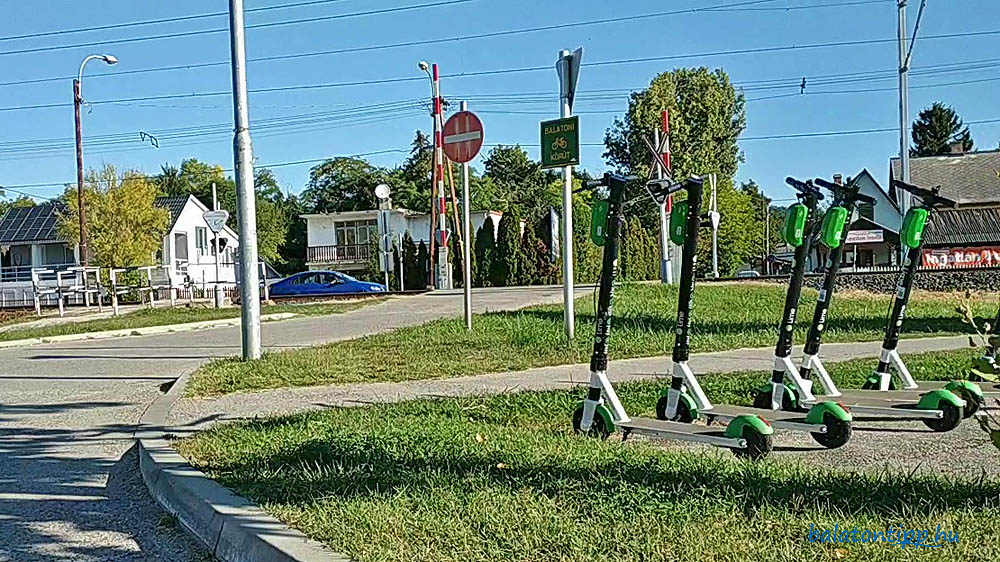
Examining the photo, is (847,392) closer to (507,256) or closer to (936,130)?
(507,256)

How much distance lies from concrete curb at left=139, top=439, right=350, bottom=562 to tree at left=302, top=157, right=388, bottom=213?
75740 mm

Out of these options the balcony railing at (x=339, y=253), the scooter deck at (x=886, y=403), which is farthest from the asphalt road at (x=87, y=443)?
the balcony railing at (x=339, y=253)

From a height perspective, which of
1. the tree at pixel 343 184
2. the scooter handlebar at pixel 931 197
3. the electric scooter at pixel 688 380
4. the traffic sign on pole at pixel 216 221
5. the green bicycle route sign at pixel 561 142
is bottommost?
the electric scooter at pixel 688 380

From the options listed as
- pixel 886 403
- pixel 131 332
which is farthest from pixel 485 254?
pixel 886 403

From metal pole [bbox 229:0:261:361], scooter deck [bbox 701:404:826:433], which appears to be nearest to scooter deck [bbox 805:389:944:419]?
scooter deck [bbox 701:404:826:433]

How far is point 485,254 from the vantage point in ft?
140

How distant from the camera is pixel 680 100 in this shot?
65375 millimetres

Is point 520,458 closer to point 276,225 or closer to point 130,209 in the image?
point 130,209

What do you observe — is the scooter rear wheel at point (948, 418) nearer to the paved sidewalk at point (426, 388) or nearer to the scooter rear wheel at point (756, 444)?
the scooter rear wheel at point (756, 444)

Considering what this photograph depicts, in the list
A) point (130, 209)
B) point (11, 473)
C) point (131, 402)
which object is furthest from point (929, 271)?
point (130, 209)

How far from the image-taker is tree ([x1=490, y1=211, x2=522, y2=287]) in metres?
41.7

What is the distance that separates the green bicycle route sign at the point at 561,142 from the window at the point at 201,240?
51.4 m

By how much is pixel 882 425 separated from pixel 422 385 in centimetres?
413

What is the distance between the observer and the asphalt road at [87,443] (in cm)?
481
